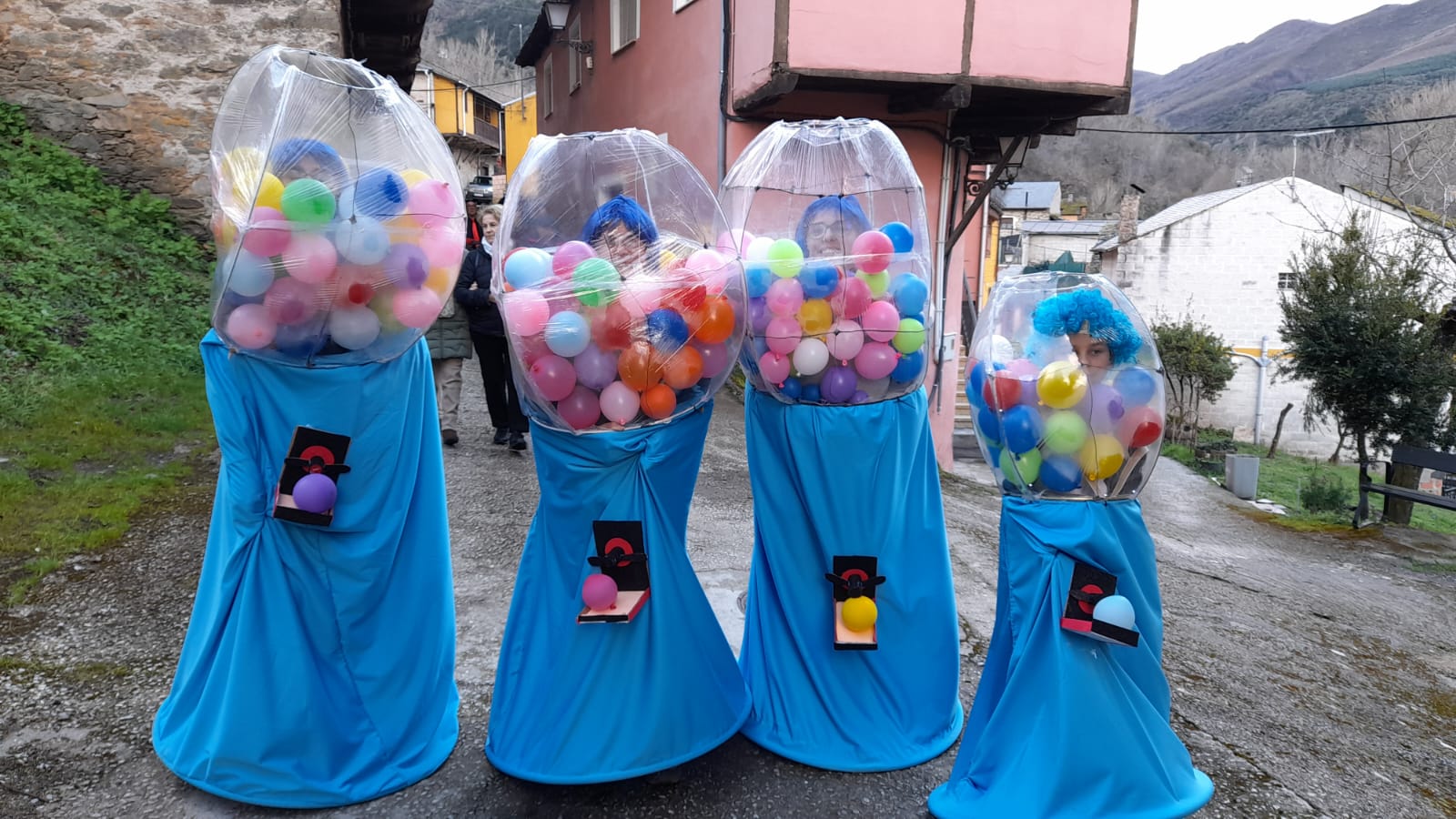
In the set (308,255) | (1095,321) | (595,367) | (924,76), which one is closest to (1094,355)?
(1095,321)

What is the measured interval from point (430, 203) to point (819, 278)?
1131 mm

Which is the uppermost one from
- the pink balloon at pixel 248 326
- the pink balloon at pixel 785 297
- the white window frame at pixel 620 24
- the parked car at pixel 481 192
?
the white window frame at pixel 620 24

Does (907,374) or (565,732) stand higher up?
(907,374)

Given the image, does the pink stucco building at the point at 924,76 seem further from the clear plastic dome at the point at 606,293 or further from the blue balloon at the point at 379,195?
the blue balloon at the point at 379,195

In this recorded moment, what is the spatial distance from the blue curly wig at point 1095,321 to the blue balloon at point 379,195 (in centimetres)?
178

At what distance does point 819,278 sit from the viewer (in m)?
2.59

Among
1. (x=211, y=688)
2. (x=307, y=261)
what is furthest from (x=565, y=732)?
(x=307, y=261)

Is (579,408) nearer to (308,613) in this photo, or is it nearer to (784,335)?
(784,335)

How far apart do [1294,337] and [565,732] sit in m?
11.1

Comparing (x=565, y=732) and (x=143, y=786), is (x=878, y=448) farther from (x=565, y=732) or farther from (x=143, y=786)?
(x=143, y=786)

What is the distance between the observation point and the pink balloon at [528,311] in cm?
228

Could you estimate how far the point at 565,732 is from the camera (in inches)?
94.7

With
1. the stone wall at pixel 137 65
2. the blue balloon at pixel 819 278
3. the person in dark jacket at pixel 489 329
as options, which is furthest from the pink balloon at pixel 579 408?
the stone wall at pixel 137 65

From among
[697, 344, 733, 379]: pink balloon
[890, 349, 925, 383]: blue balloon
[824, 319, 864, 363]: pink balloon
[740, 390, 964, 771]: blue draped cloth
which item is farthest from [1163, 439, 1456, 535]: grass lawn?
[697, 344, 733, 379]: pink balloon
